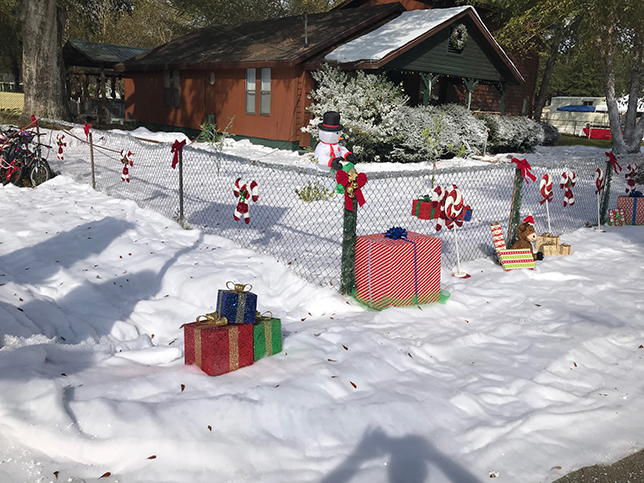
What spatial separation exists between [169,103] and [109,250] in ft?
63.4

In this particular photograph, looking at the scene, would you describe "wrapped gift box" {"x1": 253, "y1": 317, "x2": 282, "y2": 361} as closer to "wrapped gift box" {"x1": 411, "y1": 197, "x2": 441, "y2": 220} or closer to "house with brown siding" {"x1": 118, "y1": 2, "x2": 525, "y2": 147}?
"wrapped gift box" {"x1": 411, "y1": 197, "x2": 441, "y2": 220}

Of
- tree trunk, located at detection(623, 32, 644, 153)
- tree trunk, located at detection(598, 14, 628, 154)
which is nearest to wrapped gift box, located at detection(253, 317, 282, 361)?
tree trunk, located at detection(598, 14, 628, 154)

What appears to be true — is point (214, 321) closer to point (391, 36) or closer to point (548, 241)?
point (548, 241)

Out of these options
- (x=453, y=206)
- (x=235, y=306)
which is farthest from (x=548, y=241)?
(x=235, y=306)

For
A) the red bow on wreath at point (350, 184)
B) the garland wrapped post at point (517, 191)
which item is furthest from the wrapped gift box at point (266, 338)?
the garland wrapped post at point (517, 191)

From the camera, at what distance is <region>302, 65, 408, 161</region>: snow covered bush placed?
16359 millimetres

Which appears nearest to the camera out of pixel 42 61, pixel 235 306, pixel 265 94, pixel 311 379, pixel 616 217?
pixel 311 379

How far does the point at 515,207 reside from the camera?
7383mm

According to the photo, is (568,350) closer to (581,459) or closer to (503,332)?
(503,332)

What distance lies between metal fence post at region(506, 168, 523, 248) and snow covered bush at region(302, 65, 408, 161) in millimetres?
9227

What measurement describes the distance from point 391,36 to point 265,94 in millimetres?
5024

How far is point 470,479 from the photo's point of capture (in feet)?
9.62

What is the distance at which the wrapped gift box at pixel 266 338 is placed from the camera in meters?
4.02

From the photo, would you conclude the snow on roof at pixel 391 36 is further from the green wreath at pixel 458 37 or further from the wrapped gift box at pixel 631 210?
the wrapped gift box at pixel 631 210
